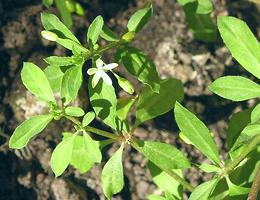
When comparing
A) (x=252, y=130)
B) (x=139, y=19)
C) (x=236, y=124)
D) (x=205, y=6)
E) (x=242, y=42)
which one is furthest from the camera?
(x=205, y=6)

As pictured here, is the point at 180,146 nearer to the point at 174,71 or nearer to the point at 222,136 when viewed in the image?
the point at 222,136

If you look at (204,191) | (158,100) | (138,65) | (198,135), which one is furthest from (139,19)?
(204,191)

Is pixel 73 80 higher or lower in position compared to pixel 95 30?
lower

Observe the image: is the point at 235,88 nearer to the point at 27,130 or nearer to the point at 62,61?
the point at 62,61

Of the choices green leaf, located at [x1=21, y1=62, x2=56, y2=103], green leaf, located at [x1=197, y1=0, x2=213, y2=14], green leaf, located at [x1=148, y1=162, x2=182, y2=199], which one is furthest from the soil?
green leaf, located at [x1=21, y1=62, x2=56, y2=103]

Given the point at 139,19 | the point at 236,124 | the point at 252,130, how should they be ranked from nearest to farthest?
the point at 252,130, the point at 139,19, the point at 236,124

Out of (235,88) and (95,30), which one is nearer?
(95,30)
